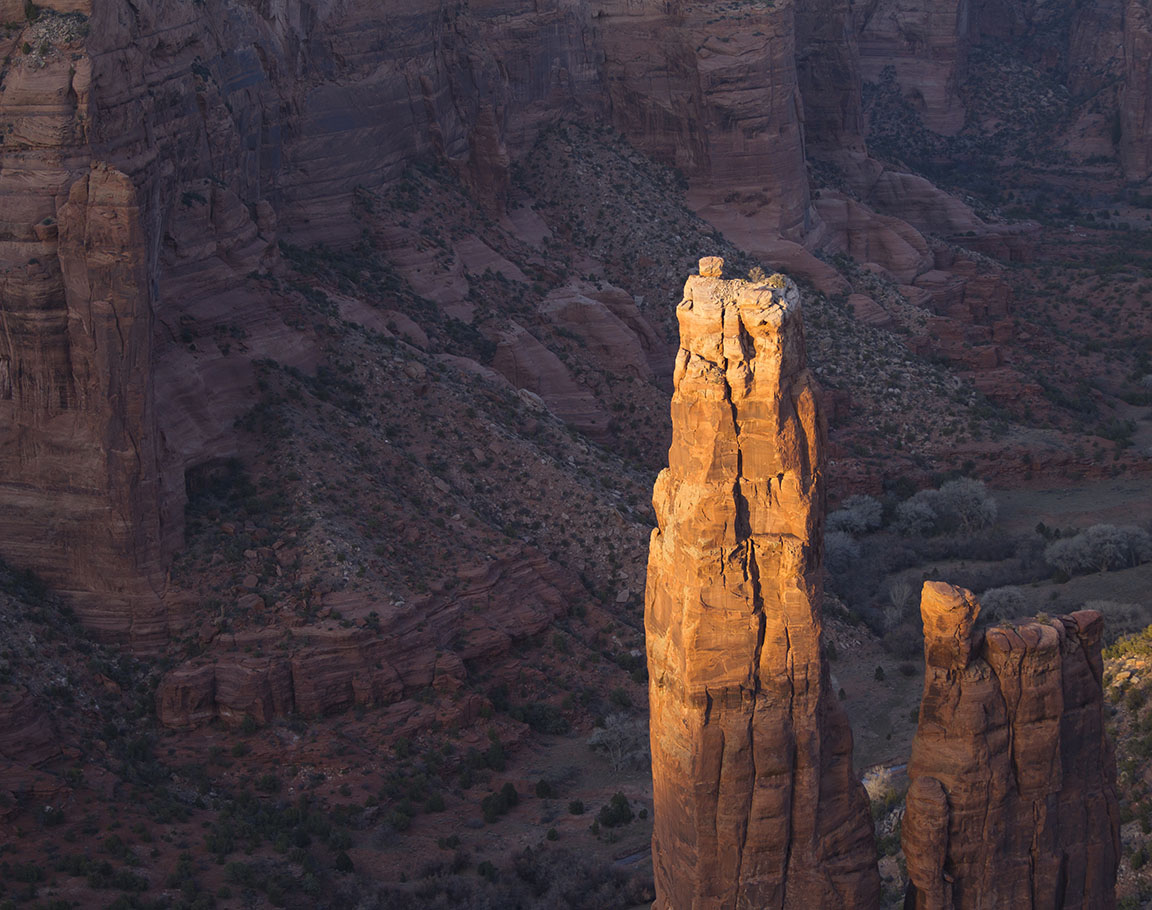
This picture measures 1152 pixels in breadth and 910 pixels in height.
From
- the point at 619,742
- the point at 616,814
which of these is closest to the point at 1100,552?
the point at 619,742

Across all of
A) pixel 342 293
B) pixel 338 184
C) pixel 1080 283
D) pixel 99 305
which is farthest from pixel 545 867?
pixel 1080 283

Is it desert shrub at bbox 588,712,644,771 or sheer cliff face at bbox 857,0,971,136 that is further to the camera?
sheer cliff face at bbox 857,0,971,136

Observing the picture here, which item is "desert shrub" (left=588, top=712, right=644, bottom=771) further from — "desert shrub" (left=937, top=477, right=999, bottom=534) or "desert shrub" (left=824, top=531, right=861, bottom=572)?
"desert shrub" (left=937, top=477, right=999, bottom=534)

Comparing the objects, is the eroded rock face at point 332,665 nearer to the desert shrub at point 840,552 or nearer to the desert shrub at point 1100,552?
the desert shrub at point 840,552

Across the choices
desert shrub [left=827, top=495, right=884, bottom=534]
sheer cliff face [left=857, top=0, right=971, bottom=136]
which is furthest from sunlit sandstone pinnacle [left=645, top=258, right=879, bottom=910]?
sheer cliff face [left=857, top=0, right=971, bottom=136]

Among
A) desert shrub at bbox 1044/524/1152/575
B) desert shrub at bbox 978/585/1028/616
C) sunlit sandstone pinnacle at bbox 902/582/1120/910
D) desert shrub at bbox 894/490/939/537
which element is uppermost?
sunlit sandstone pinnacle at bbox 902/582/1120/910
